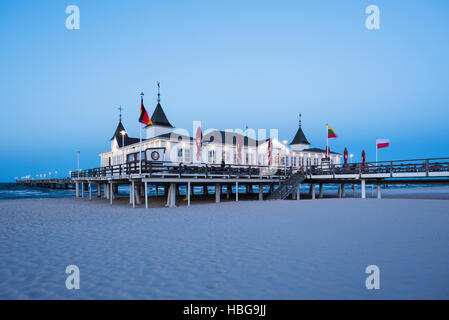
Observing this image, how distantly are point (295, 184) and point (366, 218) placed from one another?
12.9 meters

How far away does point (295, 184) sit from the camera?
2483 centimetres

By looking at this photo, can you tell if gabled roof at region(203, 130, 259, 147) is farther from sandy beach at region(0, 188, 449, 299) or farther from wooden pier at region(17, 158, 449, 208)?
sandy beach at region(0, 188, 449, 299)

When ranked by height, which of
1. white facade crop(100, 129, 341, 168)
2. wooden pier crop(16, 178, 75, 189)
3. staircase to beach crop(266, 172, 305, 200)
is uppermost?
white facade crop(100, 129, 341, 168)

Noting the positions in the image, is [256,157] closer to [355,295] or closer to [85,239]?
[85,239]

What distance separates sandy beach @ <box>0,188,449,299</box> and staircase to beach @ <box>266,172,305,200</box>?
12.6 m

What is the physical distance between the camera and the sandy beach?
4.80 metres

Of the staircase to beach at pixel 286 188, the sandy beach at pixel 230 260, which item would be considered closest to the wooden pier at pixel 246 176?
the staircase to beach at pixel 286 188

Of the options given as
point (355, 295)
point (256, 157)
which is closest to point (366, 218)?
point (355, 295)

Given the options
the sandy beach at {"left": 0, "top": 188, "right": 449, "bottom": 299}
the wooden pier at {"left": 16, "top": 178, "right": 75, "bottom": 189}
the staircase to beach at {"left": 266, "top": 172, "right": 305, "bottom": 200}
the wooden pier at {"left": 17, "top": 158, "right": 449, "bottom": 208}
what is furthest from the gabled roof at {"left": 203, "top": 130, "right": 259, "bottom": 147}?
the wooden pier at {"left": 16, "top": 178, "right": 75, "bottom": 189}

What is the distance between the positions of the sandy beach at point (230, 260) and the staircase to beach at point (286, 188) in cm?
1264

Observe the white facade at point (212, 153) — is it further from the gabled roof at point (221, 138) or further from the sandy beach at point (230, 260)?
the sandy beach at point (230, 260)

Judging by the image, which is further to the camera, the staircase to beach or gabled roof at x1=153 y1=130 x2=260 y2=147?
gabled roof at x1=153 y1=130 x2=260 y2=147

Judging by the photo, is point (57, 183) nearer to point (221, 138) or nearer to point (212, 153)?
point (221, 138)

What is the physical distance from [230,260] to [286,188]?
731 inches
